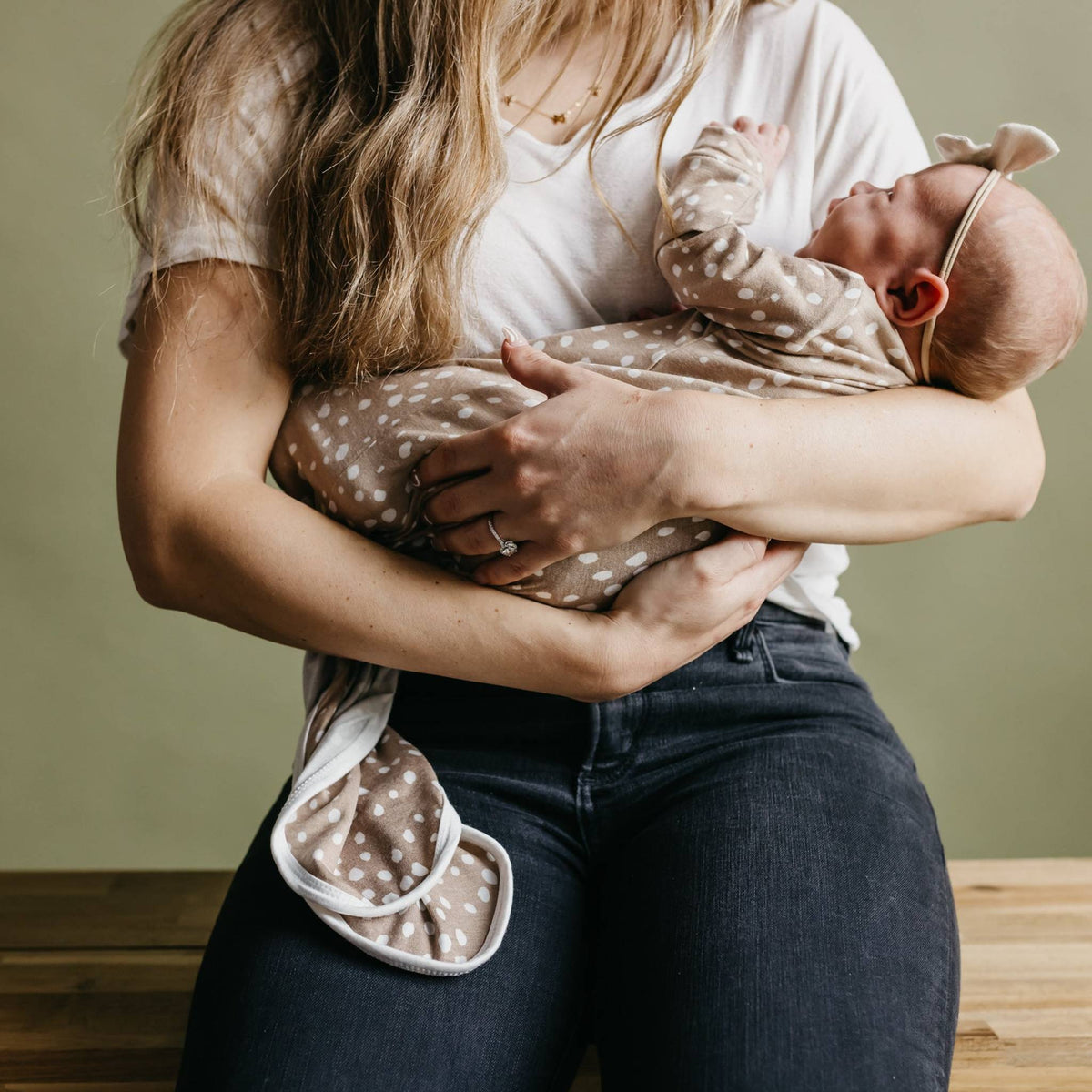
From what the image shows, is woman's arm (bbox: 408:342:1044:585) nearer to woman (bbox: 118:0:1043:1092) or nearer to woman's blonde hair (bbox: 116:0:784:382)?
woman (bbox: 118:0:1043:1092)

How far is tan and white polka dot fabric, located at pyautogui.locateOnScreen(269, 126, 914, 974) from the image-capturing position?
3.20 ft

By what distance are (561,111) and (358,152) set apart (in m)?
0.29

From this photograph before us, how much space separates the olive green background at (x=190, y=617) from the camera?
174 cm

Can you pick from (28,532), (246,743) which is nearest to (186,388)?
(28,532)

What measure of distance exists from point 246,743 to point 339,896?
132cm

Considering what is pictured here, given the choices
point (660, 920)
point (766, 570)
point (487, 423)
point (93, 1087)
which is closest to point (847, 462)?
point (766, 570)

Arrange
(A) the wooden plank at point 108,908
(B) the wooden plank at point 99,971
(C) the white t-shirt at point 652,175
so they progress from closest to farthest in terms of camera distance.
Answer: (C) the white t-shirt at point 652,175
(B) the wooden plank at point 99,971
(A) the wooden plank at point 108,908

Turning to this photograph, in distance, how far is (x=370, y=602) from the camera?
1.01m

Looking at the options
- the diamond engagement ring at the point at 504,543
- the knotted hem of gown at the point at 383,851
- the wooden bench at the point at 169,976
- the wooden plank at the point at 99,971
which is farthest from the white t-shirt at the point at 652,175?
the wooden plank at the point at 99,971

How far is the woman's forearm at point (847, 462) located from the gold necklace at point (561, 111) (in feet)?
1.34

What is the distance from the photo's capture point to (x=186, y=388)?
104 centimetres

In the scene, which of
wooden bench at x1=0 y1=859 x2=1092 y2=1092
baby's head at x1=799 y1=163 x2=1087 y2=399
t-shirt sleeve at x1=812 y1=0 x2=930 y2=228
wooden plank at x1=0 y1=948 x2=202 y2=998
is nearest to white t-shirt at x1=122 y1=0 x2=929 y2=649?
t-shirt sleeve at x1=812 y1=0 x2=930 y2=228

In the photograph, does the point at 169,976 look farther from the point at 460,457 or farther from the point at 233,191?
the point at 233,191

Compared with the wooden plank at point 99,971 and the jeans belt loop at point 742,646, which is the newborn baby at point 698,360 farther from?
the wooden plank at point 99,971
